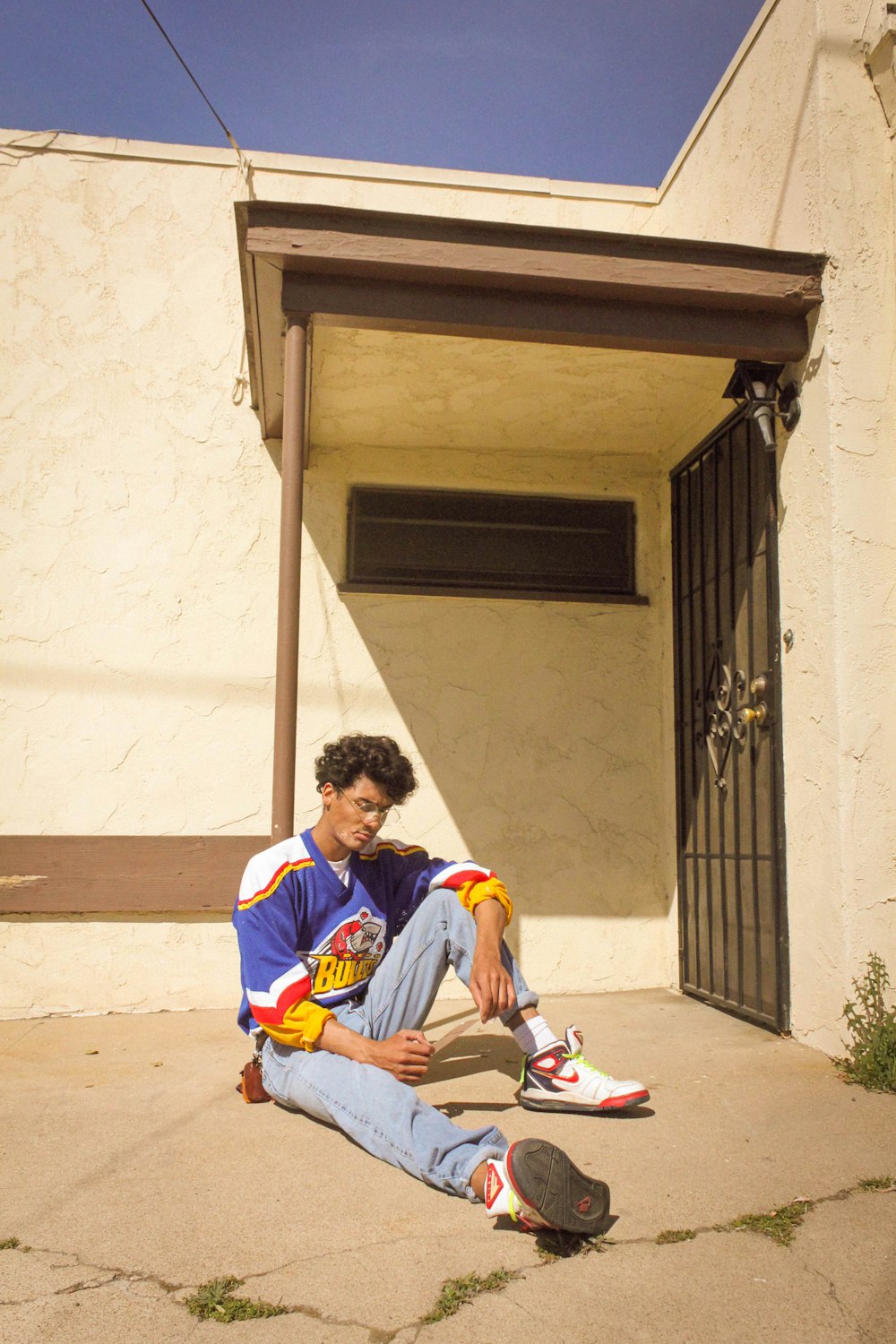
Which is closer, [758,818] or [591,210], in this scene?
[758,818]

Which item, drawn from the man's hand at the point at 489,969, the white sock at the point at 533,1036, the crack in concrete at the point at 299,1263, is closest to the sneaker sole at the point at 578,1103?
the white sock at the point at 533,1036

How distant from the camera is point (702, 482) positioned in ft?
14.6

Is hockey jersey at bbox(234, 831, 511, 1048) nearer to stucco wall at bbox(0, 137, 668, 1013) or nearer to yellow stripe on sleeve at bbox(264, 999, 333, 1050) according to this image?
yellow stripe on sleeve at bbox(264, 999, 333, 1050)

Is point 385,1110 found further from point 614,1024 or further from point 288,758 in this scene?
point 614,1024

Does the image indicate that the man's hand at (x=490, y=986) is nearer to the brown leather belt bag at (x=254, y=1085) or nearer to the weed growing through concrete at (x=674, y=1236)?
the weed growing through concrete at (x=674, y=1236)

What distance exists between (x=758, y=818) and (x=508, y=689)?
1416 mm

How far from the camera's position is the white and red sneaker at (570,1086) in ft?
8.61

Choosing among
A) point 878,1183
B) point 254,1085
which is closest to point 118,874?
point 254,1085

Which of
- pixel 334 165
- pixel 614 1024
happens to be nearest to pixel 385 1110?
pixel 614 1024

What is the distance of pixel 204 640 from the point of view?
14.8 ft

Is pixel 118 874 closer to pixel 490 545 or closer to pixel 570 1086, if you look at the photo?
pixel 490 545

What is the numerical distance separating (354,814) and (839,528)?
1.92m

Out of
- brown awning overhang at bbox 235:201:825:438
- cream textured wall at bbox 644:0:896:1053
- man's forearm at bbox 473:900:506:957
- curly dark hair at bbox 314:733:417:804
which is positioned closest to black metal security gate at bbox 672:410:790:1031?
cream textured wall at bbox 644:0:896:1053

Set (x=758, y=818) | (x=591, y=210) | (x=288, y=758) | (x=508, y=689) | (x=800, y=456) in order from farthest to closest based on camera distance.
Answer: (x=591, y=210) → (x=508, y=689) → (x=758, y=818) → (x=800, y=456) → (x=288, y=758)
